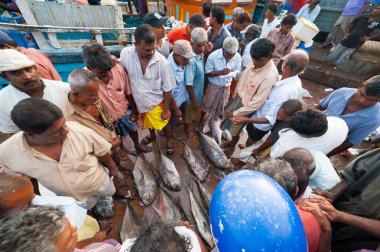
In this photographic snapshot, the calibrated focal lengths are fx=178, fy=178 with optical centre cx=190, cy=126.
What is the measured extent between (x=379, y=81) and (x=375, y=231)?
1.80 metres

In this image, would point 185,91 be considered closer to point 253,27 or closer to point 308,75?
point 253,27

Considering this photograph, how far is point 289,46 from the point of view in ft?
17.1

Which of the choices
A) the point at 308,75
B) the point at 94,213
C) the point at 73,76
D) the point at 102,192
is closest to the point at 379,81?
the point at 73,76

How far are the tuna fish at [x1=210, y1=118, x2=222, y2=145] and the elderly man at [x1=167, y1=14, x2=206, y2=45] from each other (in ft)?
6.75

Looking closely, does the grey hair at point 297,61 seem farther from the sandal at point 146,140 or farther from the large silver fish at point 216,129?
the sandal at point 146,140

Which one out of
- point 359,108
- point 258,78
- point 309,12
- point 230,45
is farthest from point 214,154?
point 309,12

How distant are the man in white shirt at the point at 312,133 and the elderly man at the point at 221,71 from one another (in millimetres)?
1935

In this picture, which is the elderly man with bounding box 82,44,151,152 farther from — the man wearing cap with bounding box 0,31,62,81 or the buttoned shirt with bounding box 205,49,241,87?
the buttoned shirt with bounding box 205,49,241,87

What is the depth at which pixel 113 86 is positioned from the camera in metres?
2.69

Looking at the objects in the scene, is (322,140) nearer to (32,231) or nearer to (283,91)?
(283,91)

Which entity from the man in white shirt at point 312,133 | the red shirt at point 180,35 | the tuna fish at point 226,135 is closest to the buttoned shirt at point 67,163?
the man in white shirt at point 312,133

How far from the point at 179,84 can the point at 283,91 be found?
1.82 meters

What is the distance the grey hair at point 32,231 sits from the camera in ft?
2.97

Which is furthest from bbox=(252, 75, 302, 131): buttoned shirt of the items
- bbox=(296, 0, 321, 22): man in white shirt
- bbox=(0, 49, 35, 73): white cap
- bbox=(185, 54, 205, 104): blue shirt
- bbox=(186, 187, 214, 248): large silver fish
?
bbox=(296, 0, 321, 22): man in white shirt
